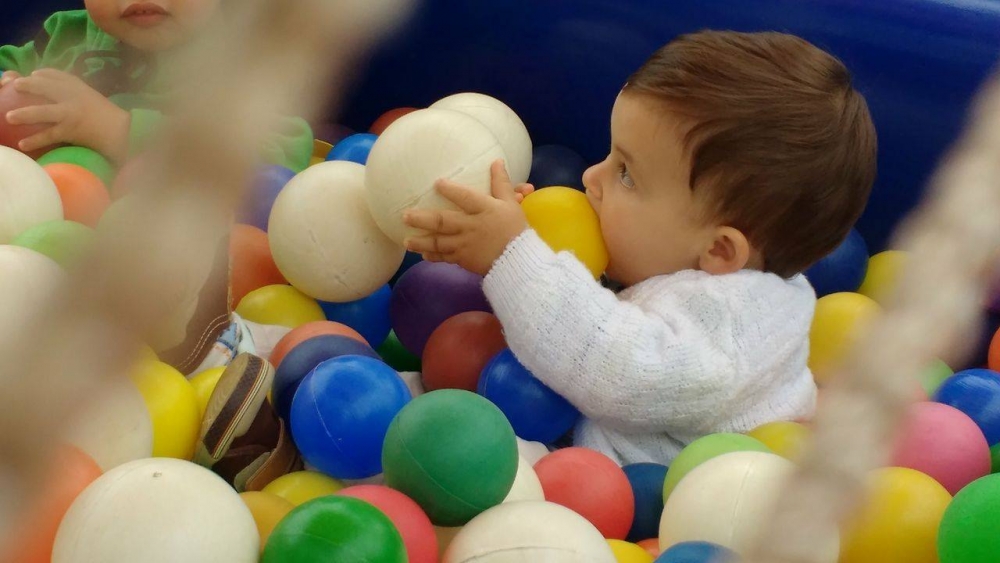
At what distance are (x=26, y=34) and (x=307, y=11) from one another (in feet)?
4.73

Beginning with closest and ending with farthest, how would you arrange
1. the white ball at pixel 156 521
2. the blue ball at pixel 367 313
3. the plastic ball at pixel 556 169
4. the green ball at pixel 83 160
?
the white ball at pixel 156 521 → the blue ball at pixel 367 313 → the green ball at pixel 83 160 → the plastic ball at pixel 556 169

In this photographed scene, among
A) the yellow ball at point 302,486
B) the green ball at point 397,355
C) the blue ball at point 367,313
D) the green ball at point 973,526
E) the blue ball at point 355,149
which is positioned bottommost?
the green ball at point 397,355

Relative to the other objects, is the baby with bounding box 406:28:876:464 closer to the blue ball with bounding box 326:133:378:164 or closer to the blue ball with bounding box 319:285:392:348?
the blue ball with bounding box 319:285:392:348

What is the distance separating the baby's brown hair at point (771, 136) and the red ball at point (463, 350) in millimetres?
232

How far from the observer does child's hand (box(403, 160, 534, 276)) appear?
0.93 meters

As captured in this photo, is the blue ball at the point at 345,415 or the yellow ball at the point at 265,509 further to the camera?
the blue ball at the point at 345,415

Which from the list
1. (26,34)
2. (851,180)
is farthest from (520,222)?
(26,34)

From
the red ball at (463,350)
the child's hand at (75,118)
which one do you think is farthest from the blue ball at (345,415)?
the child's hand at (75,118)

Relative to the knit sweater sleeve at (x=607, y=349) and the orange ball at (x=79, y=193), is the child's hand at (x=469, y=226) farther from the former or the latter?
the orange ball at (x=79, y=193)

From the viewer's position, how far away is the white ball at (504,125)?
1.19 meters

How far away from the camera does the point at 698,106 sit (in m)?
0.91

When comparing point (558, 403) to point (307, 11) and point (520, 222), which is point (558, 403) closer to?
point (520, 222)

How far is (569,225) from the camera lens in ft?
3.18

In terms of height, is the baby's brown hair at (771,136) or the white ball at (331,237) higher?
the baby's brown hair at (771,136)
